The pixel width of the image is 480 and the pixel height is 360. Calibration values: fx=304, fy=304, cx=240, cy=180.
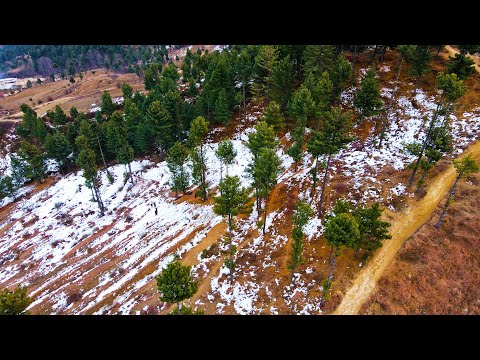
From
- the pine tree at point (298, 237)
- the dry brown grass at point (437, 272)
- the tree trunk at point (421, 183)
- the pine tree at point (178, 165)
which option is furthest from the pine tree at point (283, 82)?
the dry brown grass at point (437, 272)

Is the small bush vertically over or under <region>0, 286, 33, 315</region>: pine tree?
under

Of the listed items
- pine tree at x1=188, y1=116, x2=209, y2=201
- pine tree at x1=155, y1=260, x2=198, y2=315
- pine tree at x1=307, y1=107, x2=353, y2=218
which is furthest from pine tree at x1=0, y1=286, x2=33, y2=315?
pine tree at x1=307, y1=107, x2=353, y2=218

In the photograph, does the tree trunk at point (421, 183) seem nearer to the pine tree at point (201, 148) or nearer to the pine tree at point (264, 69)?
the pine tree at point (201, 148)

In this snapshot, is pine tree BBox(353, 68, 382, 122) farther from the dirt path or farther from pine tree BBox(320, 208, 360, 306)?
pine tree BBox(320, 208, 360, 306)

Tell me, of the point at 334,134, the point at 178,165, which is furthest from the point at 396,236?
the point at 178,165

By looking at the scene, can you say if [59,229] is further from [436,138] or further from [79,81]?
[79,81]

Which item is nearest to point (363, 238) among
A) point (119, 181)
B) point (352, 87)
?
point (352, 87)
